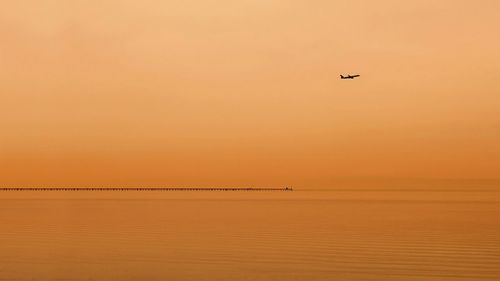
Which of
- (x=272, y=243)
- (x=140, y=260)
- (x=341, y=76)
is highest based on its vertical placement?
(x=341, y=76)

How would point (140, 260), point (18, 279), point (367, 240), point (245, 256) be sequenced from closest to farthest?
point (18, 279) → point (140, 260) → point (245, 256) → point (367, 240)

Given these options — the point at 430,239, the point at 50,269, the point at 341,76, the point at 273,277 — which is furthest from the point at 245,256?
the point at 341,76

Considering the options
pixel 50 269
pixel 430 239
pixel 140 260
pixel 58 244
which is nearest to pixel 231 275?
pixel 140 260

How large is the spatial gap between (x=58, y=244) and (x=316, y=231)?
3238 centimetres

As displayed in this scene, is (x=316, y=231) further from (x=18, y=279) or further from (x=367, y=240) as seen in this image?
(x=18, y=279)

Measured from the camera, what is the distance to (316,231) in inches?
3098

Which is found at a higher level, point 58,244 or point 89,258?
point 58,244

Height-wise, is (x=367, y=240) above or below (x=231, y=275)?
above

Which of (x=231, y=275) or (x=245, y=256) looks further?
(x=245, y=256)

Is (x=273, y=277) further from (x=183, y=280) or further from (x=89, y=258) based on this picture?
(x=89, y=258)

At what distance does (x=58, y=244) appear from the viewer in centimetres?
6184

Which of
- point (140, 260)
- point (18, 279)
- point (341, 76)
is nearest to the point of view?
point (18, 279)

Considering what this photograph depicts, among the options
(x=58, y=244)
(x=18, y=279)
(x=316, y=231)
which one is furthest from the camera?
(x=316, y=231)

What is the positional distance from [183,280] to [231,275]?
3.64 metres
